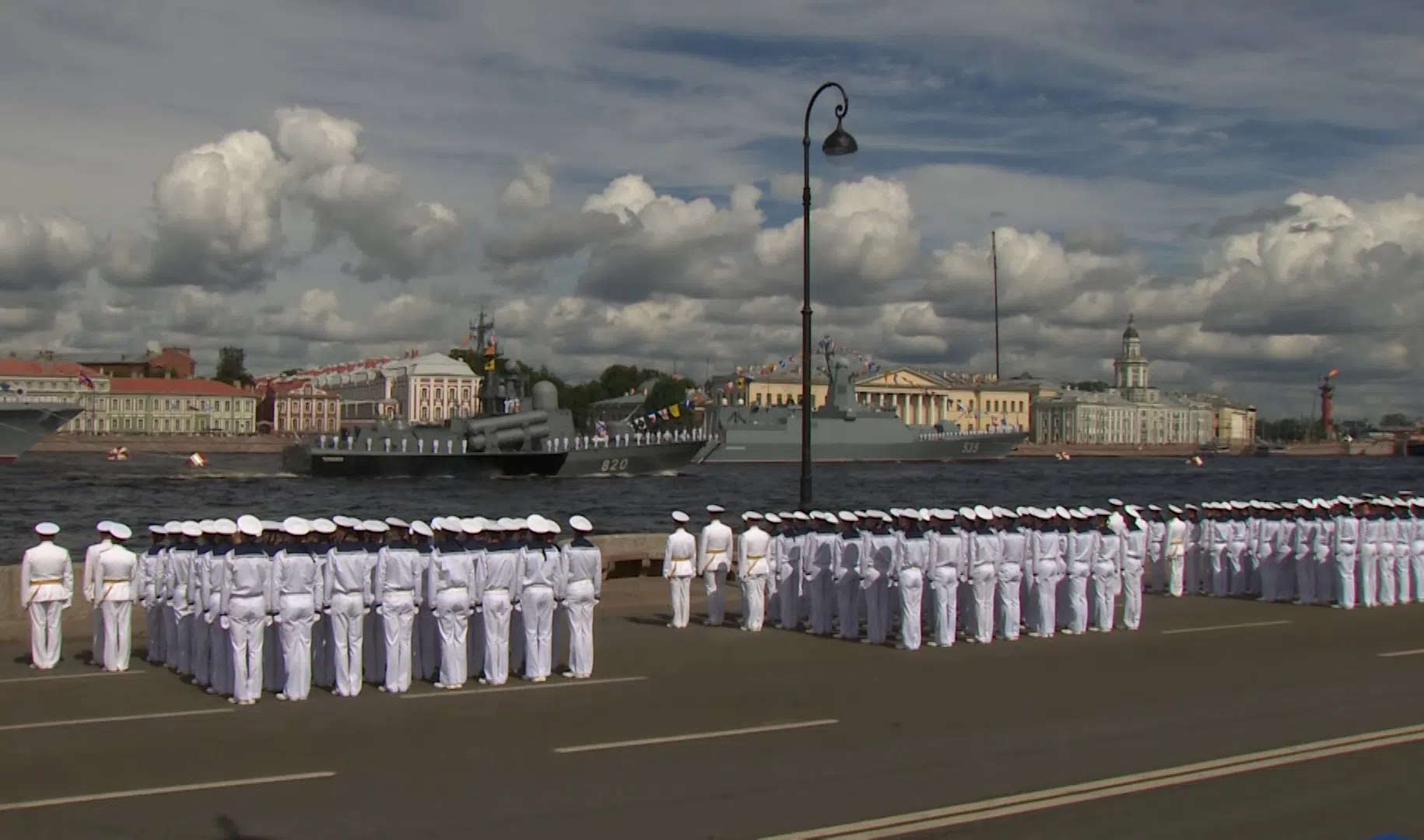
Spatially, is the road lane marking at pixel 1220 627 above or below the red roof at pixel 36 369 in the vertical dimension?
below

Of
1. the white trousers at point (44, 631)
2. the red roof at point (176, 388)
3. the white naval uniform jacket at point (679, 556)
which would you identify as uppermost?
the red roof at point (176, 388)

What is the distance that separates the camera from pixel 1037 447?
148m

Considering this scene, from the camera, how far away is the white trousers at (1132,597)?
15.3 m

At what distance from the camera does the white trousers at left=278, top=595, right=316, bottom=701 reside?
10.5 meters

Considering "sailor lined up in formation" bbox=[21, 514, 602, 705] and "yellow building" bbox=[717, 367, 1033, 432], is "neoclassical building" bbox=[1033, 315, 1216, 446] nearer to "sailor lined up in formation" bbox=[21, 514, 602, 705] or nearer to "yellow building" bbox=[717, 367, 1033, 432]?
"yellow building" bbox=[717, 367, 1033, 432]

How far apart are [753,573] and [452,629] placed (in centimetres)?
446

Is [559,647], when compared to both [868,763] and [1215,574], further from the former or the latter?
[1215,574]

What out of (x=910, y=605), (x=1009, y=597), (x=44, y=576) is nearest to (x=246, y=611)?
(x=44, y=576)

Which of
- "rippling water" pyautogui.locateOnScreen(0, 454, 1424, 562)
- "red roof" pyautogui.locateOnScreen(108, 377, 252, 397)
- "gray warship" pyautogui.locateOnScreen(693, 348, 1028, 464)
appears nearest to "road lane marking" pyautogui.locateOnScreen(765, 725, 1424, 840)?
"rippling water" pyautogui.locateOnScreen(0, 454, 1424, 562)

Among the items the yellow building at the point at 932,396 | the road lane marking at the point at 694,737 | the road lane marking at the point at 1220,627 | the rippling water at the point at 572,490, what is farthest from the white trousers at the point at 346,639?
the yellow building at the point at 932,396

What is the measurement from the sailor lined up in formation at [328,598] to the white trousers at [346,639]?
0.5 inches

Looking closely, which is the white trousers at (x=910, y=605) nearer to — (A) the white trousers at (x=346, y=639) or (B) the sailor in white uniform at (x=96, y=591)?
(A) the white trousers at (x=346, y=639)

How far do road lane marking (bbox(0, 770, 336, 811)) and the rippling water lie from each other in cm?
2593

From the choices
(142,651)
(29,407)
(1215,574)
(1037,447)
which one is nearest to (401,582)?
(142,651)
